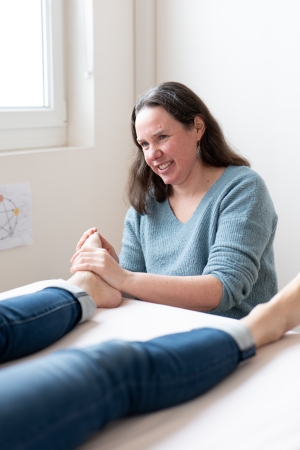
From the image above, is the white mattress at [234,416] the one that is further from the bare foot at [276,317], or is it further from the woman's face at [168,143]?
the woman's face at [168,143]

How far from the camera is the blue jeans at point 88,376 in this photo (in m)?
0.81

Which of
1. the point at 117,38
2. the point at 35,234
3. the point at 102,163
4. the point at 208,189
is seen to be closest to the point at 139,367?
the point at 208,189

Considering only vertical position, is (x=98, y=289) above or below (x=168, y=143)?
below

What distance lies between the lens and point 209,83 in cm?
259

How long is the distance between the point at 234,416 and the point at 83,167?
1.65 m

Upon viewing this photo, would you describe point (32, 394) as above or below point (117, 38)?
below

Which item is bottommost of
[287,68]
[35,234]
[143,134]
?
[35,234]

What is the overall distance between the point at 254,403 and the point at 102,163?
1.71 m

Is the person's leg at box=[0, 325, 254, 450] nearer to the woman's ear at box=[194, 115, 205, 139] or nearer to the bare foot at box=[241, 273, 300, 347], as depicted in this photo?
the bare foot at box=[241, 273, 300, 347]

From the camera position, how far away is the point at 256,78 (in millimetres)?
2461

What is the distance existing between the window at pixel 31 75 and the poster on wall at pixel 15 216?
231 millimetres

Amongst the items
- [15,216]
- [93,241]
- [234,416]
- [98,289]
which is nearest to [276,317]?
[234,416]

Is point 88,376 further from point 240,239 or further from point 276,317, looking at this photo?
point 240,239

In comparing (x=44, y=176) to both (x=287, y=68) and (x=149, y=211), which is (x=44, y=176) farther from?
(x=287, y=68)
